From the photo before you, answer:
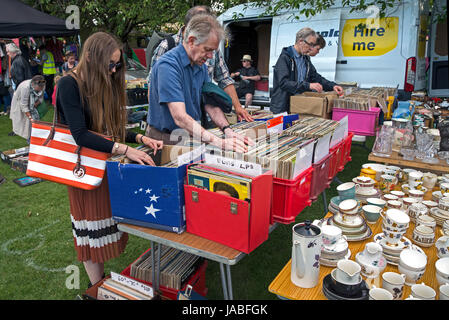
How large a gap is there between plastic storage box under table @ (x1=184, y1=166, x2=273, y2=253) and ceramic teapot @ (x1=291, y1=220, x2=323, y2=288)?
19 centimetres

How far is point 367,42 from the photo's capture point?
204 inches

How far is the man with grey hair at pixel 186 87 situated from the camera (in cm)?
183

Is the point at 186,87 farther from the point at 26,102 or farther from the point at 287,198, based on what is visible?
the point at 26,102

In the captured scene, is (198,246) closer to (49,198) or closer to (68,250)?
(68,250)

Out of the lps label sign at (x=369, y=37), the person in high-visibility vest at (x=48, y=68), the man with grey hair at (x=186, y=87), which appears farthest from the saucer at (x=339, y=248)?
the person in high-visibility vest at (x=48, y=68)

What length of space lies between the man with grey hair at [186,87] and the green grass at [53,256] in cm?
126

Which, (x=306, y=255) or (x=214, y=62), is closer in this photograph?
(x=306, y=255)

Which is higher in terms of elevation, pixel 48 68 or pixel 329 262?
pixel 48 68

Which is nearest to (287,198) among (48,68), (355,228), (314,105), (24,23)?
(355,228)

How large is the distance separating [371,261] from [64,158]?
62.3 inches

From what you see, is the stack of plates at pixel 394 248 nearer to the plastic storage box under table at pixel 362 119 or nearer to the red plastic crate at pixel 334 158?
the red plastic crate at pixel 334 158

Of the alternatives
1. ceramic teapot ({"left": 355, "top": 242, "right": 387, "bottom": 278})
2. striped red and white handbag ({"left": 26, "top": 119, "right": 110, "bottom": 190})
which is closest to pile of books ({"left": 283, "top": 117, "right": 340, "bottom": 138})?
ceramic teapot ({"left": 355, "top": 242, "right": 387, "bottom": 278})

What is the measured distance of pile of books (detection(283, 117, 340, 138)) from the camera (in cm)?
201

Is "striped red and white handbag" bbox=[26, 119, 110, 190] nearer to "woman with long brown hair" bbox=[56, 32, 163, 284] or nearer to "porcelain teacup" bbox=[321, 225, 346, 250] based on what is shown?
"woman with long brown hair" bbox=[56, 32, 163, 284]
